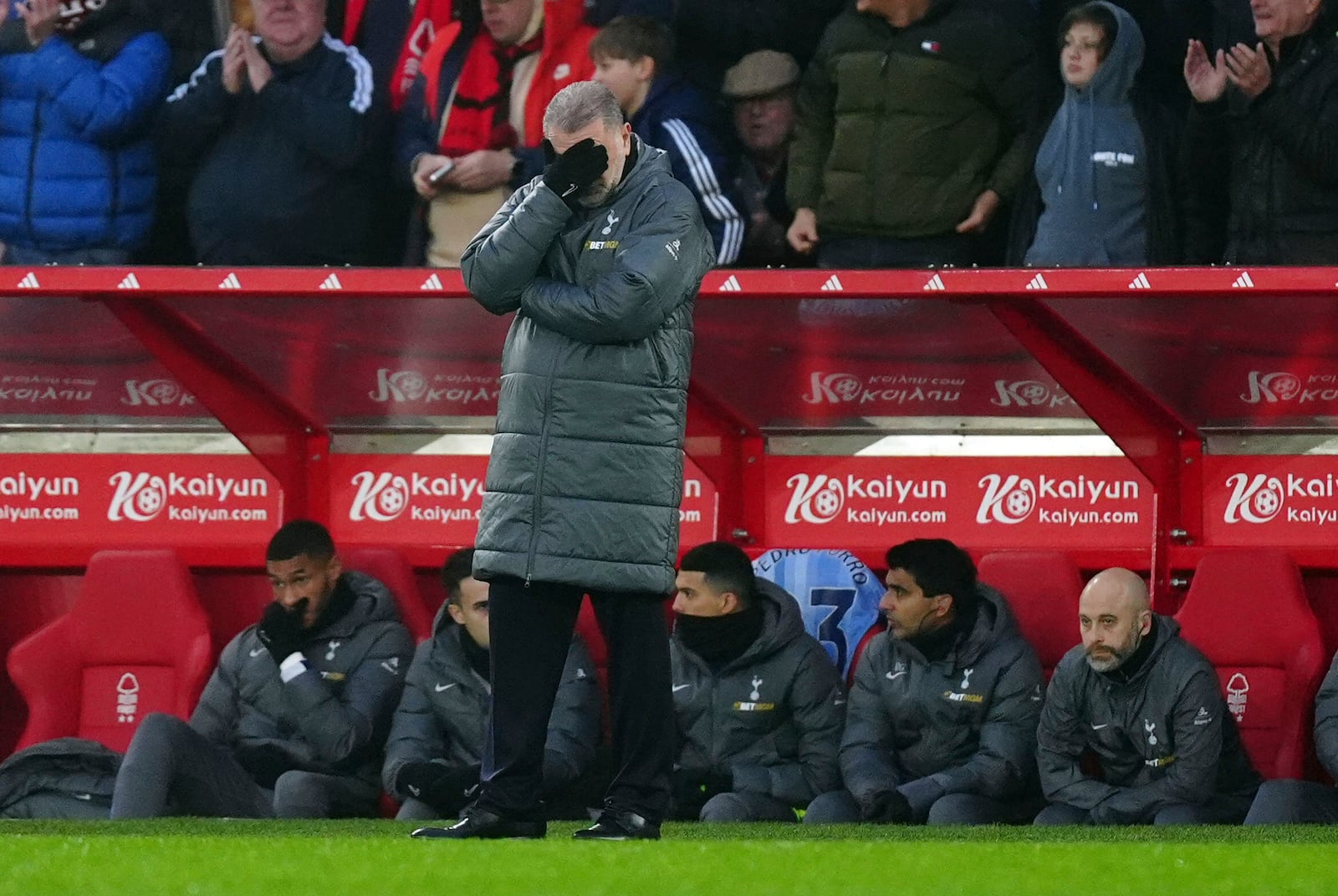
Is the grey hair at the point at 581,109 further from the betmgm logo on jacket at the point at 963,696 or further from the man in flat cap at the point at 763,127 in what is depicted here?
the betmgm logo on jacket at the point at 963,696

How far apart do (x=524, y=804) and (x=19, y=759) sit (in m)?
2.88

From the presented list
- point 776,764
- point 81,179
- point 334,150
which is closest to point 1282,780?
point 776,764

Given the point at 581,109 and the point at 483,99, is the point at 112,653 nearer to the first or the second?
the point at 483,99

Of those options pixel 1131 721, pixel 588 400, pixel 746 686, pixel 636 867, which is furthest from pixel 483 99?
pixel 636 867

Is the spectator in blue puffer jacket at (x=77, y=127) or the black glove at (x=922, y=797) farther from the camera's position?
the spectator in blue puffer jacket at (x=77, y=127)

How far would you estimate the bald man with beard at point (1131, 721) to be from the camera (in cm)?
666

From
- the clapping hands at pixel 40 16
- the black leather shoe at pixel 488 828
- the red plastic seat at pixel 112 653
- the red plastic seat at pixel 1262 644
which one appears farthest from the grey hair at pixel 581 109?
the red plastic seat at pixel 112 653

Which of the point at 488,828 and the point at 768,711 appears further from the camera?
the point at 768,711

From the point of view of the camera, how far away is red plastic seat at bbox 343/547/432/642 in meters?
7.93

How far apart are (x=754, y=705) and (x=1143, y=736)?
1.15 meters

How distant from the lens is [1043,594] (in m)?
7.61

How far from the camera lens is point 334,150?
7.73 meters

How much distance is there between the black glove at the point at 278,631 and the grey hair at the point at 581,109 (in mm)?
3004

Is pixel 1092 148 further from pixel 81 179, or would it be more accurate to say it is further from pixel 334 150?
pixel 81 179
